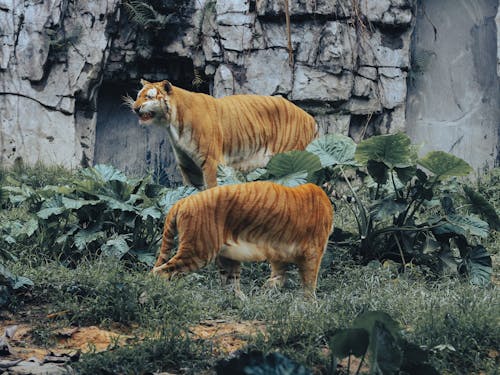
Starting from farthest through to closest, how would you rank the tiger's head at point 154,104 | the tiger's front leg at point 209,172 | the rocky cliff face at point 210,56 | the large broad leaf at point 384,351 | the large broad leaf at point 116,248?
the rocky cliff face at point 210,56, the tiger's front leg at point 209,172, the tiger's head at point 154,104, the large broad leaf at point 116,248, the large broad leaf at point 384,351

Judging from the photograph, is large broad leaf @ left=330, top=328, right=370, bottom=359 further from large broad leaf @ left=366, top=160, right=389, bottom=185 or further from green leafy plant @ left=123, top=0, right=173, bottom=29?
green leafy plant @ left=123, top=0, right=173, bottom=29

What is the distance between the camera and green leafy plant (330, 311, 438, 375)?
344 centimetres

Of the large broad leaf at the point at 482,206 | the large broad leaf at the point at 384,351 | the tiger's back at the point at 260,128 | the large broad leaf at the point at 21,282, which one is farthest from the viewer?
the tiger's back at the point at 260,128

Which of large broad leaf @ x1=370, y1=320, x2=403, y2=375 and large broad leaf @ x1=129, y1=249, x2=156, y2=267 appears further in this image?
large broad leaf @ x1=129, y1=249, x2=156, y2=267

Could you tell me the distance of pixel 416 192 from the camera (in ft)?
22.1

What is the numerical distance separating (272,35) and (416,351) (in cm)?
827

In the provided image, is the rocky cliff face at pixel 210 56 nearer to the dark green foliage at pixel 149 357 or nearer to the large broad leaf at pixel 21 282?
the large broad leaf at pixel 21 282

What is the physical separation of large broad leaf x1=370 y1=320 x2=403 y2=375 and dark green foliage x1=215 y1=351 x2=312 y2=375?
413 mm

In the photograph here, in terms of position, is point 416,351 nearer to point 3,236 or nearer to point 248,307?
point 248,307

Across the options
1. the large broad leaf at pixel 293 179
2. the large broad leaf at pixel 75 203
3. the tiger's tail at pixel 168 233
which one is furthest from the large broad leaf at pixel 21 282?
the large broad leaf at pixel 293 179

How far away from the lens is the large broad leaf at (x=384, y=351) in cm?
343

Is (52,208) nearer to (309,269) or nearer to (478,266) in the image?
(309,269)

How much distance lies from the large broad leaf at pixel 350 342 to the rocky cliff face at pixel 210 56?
25.7 feet

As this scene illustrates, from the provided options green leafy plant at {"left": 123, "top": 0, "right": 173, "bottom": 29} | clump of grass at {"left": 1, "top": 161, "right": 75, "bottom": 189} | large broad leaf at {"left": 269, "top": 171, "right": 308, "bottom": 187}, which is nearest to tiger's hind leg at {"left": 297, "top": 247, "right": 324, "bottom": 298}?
large broad leaf at {"left": 269, "top": 171, "right": 308, "bottom": 187}
